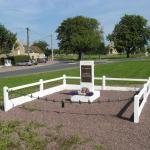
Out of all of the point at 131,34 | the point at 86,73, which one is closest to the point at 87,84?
the point at 86,73

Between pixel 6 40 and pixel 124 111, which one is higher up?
pixel 6 40

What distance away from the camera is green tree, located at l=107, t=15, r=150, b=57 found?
327 ft

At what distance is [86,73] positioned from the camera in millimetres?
14734

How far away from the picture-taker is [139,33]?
10162 cm

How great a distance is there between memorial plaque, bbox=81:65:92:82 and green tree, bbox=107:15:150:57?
86.2m

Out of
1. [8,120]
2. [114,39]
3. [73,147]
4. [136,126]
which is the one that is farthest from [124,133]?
[114,39]

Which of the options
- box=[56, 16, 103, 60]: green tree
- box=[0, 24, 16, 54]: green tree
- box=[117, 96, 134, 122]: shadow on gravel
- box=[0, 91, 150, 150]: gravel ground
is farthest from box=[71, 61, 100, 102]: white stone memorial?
box=[56, 16, 103, 60]: green tree

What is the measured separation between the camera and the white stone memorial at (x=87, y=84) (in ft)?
46.1

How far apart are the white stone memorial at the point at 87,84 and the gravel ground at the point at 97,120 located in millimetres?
823

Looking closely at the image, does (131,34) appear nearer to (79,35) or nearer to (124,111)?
(79,35)

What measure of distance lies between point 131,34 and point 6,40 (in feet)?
135

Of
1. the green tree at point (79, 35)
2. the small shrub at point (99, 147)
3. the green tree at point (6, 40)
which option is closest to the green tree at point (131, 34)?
the green tree at point (79, 35)

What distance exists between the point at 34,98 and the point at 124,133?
6.53 meters

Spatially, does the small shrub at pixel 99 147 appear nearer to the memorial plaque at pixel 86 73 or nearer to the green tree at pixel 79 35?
the memorial plaque at pixel 86 73
